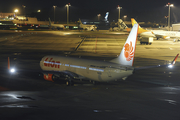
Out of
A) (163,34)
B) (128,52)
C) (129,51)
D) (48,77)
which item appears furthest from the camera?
(163,34)

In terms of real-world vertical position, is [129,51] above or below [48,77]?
above

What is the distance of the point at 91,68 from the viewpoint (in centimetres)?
2814

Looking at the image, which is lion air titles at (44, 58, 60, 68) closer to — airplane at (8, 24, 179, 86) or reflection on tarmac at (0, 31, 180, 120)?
airplane at (8, 24, 179, 86)

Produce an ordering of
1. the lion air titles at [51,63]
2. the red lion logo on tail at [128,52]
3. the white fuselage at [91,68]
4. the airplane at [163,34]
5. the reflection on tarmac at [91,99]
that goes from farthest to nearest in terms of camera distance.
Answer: the airplane at [163,34]
the lion air titles at [51,63]
the red lion logo on tail at [128,52]
the white fuselage at [91,68]
the reflection on tarmac at [91,99]

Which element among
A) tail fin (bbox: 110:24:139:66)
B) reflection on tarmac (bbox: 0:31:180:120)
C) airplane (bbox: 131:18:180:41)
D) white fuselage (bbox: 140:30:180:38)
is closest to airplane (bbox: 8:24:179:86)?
tail fin (bbox: 110:24:139:66)

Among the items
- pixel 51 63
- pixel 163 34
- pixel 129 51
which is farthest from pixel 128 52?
pixel 163 34

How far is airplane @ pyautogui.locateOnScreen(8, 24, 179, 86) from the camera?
86.4ft

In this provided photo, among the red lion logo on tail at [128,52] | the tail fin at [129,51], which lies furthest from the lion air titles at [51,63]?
the red lion logo on tail at [128,52]

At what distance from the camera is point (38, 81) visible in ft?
105

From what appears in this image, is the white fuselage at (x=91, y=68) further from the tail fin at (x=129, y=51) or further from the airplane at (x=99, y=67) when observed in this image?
the tail fin at (x=129, y=51)

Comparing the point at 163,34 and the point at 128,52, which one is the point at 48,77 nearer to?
the point at 128,52

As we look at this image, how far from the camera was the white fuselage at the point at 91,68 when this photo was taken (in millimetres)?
26234

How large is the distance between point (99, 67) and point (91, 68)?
1.20 m

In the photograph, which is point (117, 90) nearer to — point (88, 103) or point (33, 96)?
point (88, 103)
